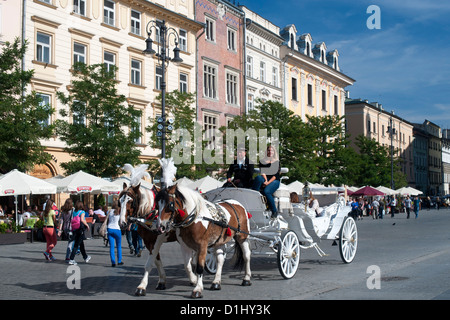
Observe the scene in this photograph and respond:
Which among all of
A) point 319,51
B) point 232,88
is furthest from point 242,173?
point 319,51

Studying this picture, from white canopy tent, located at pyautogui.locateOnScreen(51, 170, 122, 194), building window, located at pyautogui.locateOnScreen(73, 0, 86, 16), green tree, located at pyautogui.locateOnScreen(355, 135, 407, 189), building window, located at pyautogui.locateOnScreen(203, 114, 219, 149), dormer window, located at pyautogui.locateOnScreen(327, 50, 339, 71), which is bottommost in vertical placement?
white canopy tent, located at pyautogui.locateOnScreen(51, 170, 122, 194)

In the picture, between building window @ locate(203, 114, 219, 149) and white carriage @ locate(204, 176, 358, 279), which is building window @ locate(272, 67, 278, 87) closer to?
building window @ locate(203, 114, 219, 149)

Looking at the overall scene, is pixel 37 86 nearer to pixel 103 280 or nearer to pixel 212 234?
pixel 103 280

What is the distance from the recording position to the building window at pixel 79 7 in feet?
92.5

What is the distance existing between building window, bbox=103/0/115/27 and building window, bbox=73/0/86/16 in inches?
60.4

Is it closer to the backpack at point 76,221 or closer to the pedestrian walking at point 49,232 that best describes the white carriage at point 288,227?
the backpack at point 76,221

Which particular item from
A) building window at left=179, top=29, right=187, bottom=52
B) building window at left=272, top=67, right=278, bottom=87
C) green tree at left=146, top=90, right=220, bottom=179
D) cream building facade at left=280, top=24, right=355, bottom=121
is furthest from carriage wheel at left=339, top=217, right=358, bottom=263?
building window at left=272, top=67, right=278, bottom=87

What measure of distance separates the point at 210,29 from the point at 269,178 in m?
30.3

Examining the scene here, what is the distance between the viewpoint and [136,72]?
32250mm

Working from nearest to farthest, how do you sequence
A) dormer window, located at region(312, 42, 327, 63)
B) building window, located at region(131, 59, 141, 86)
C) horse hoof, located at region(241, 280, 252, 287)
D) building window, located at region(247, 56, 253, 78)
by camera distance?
1. horse hoof, located at region(241, 280, 252, 287)
2. building window, located at region(131, 59, 141, 86)
3. building window, located at region(247, 56, 253, 78)
4. dormer window, located at region(312, 42, 327, 63)

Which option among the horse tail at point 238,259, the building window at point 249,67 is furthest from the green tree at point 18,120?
the building window at point 249,67

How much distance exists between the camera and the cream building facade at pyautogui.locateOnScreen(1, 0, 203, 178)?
2597 centimetres
